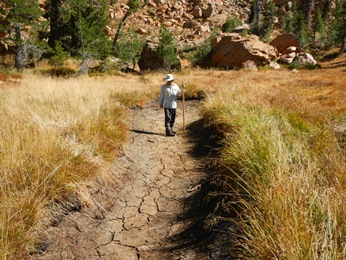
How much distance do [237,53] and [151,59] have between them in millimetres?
9289

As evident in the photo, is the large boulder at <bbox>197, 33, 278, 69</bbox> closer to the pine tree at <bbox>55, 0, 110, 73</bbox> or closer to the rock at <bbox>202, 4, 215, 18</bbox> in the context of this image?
the pine tree at <bbox>55, 0, 110, 73</bbox>

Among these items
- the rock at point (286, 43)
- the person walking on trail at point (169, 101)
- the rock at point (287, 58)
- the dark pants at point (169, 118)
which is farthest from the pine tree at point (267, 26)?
the dark pants at point (169, 118)

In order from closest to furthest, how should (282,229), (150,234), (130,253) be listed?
(282,229) → (130,253) → (150,234)

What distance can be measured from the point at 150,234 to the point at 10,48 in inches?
1265

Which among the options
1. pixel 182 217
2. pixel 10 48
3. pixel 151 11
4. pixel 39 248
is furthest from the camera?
pixel 151 11

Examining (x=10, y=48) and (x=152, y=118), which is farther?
(x=10, y=48)

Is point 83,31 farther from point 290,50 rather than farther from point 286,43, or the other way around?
point 286,43

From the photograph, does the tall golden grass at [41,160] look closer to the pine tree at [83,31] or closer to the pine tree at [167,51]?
the pine tree at [83,31]

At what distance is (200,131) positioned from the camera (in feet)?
27.6

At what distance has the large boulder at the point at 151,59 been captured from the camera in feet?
99.9

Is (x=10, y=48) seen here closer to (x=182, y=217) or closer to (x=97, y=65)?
(x=97, y=65)

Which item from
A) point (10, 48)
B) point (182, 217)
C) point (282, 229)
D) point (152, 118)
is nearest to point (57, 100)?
point (152, 118)

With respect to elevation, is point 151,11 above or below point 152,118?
above

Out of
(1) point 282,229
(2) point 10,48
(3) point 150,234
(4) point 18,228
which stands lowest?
(3) point 150,234
